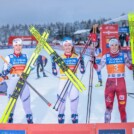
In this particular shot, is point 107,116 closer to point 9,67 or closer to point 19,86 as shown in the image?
point 19,86

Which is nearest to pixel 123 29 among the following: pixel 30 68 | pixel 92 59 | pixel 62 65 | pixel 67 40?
pixel 92 59

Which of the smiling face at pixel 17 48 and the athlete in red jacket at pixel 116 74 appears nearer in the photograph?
the athlete in red jacket at pixel 116 74

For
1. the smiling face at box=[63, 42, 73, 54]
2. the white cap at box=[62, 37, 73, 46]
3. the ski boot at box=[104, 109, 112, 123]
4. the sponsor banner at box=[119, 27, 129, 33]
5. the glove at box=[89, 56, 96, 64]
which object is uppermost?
the sponsor banner at box=[119, 27, 129, 33]

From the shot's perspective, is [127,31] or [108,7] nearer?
[127,31]

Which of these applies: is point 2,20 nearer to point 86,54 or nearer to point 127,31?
point 86,54

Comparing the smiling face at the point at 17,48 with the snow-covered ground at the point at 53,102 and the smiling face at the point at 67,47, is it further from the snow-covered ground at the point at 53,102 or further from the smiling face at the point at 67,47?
the smiling face at the point at 67,47

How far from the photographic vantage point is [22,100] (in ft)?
11.3

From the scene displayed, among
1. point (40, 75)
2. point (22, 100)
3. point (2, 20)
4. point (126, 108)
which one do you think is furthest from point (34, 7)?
point (126, 108)

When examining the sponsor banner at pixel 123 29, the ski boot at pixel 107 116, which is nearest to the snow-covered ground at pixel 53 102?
the ski boot at pixel 107 116

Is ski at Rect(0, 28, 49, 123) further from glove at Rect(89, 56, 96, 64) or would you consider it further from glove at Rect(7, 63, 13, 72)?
glove at Rect(89, 56, 96, 64)

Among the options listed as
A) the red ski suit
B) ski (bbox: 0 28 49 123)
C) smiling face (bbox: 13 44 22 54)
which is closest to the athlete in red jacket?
the red ski suit

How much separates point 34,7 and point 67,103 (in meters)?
0.94

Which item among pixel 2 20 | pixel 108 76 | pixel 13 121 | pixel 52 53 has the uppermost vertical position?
pixel 2 20

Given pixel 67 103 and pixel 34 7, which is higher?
pixel 34 7
